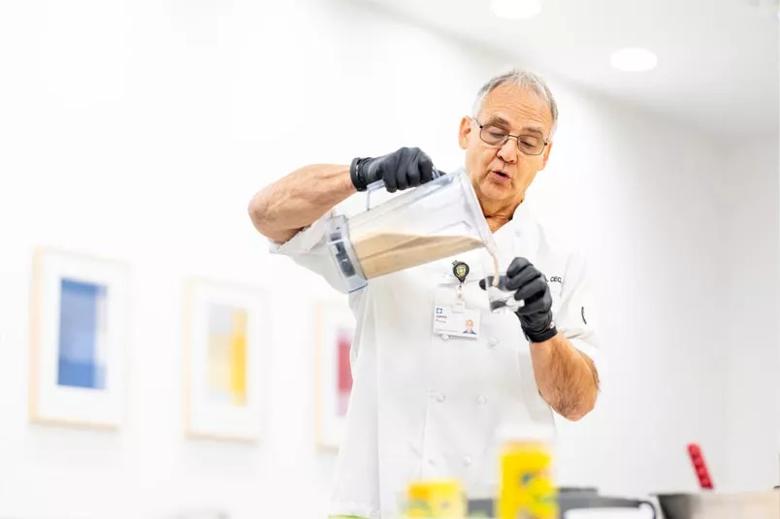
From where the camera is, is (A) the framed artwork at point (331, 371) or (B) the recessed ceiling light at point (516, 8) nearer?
(A) the framed artwork at point (331, 371)

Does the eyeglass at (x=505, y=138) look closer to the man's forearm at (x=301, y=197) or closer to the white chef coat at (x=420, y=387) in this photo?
the white chef coat at (x=420, y=387)

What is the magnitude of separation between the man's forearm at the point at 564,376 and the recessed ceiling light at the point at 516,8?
2423mm

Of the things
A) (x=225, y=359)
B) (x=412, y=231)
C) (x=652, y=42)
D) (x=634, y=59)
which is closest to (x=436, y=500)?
(x=412, y=231)

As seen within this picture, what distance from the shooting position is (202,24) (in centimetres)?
394

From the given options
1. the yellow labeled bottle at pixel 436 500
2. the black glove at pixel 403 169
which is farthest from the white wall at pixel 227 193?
the yellow labeled bottle at pixel 436 500

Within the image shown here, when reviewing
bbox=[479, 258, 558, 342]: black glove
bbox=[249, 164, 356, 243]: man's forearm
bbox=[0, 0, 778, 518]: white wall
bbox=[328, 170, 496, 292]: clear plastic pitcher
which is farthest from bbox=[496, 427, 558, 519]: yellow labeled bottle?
bbox=[0, 0, 778, 518]: white wall

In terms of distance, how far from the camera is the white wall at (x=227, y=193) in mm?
3441

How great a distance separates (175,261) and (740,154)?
3240mm

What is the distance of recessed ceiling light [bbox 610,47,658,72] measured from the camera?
4.97 meters

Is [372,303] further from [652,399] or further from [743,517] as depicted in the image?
[652,399]

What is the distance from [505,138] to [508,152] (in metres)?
0.04

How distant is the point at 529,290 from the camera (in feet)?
6.66

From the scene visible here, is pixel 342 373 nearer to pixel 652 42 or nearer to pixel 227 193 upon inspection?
pixel 227 193

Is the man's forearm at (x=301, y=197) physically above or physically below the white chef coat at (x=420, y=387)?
above
